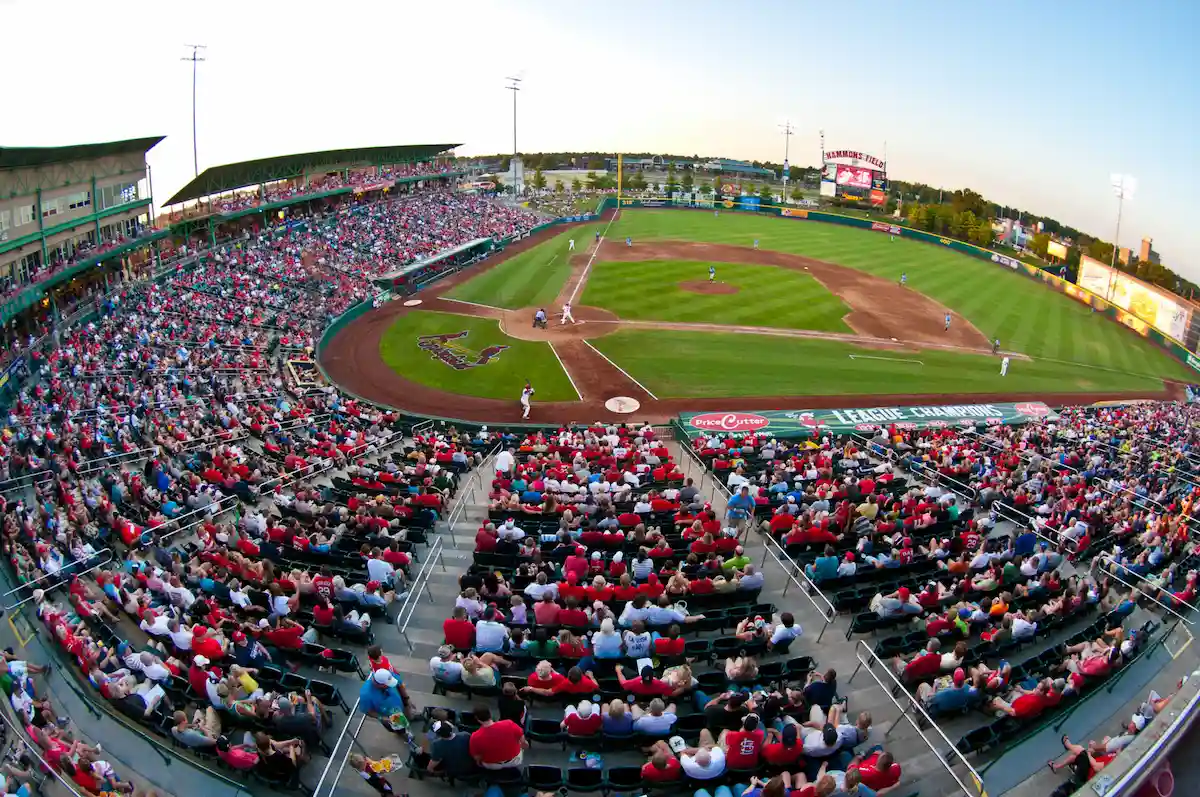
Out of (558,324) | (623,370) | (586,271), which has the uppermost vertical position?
(586,271)

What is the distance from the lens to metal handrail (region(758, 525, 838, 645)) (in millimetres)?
12297

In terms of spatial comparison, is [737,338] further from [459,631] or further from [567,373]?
[459,631]

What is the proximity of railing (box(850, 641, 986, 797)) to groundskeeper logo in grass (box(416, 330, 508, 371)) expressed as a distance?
87.0 feet

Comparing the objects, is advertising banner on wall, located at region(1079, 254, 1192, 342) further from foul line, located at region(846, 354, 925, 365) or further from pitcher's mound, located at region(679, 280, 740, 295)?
pitcher's mound, located at region(679, 280, 740, 295)

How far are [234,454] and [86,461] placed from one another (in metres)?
3.91

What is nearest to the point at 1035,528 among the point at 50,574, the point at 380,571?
the point at 380,571

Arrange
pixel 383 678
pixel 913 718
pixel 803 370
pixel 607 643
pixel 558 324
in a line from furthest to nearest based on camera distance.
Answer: pixel 558 324, pixel 803 370, pixel 607 643, pixel 913 718, pixel 383 678

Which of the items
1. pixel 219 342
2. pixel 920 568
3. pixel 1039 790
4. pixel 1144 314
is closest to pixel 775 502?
pixel 920 568

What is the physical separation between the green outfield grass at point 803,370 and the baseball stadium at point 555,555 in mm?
276

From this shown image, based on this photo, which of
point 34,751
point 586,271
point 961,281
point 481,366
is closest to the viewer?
point 34,751

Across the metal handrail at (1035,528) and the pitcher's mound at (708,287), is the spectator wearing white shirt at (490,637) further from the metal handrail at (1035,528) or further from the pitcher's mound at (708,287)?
the pitcher's mound at (708,287)

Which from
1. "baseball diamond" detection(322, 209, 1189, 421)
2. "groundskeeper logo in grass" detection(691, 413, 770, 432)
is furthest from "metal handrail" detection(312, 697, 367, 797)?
"baseball diamond" detection(322, 209, 1189, 421)

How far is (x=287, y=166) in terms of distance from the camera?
192 ft

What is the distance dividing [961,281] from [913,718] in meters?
59.1
